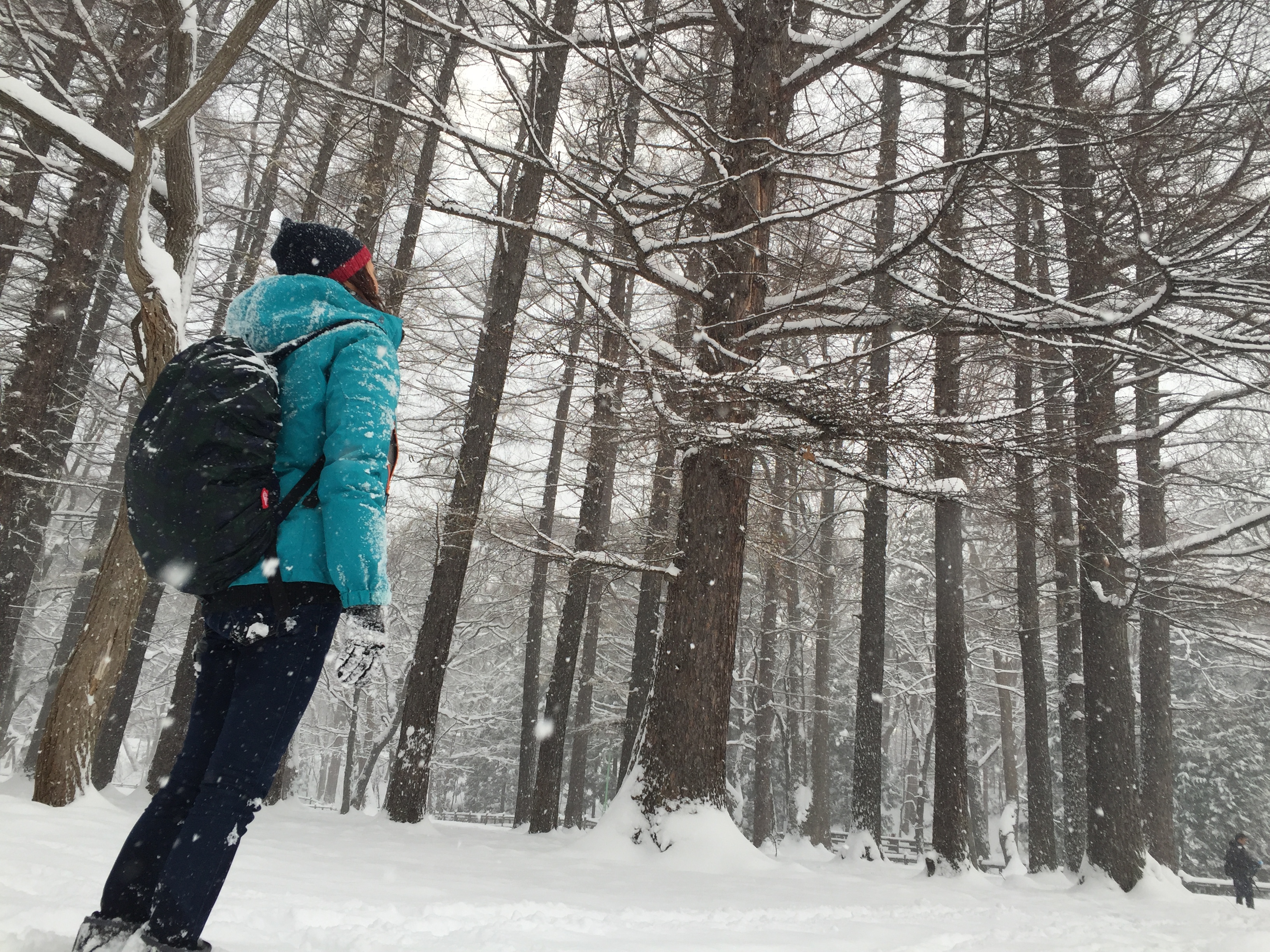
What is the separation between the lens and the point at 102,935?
1.66 m

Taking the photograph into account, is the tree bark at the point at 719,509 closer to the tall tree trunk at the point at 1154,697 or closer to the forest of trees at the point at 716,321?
the forest of trees at the point at 716,321

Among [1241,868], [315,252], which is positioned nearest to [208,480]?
[315,252]

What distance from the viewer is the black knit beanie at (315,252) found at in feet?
7.06

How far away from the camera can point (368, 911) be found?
2766mm

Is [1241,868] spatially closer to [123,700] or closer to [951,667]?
[951,667]

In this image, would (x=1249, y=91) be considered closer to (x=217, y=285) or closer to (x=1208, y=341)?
(x=1208, y=341)

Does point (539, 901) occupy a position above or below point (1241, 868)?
above

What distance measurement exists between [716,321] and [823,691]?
1467cm

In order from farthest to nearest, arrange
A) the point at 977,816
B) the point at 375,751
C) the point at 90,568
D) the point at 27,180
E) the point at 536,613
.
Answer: the point at 977,816 < the point at 375,751 < the point at 536,613 < the point at 90,568 < the point at 27,180

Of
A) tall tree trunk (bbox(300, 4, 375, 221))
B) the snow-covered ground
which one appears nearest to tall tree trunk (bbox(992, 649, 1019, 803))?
the snow-covered ground

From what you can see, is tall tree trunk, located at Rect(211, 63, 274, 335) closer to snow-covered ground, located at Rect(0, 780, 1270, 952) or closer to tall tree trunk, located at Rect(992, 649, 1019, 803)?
snow-covered ground, located at Rect(0, 780, 1270, 952)

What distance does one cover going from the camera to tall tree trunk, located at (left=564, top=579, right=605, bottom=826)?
617 inches

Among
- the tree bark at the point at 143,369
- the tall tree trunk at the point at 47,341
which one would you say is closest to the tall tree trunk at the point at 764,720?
the tall tree trunk at the point at 47,341

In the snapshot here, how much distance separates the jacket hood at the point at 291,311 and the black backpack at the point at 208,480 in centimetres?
21
